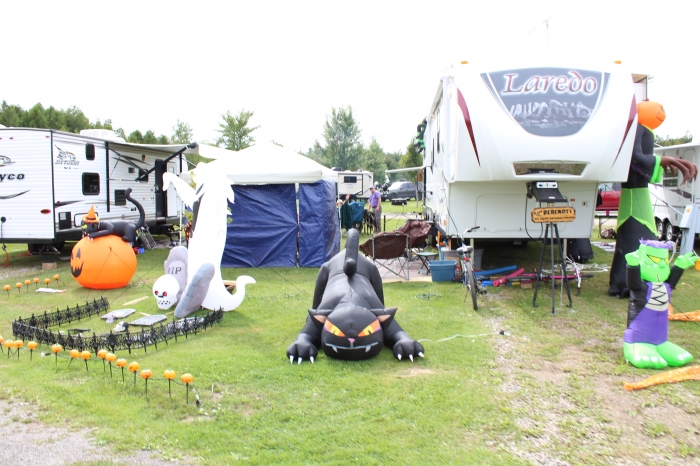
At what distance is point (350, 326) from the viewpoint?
5.18 meters

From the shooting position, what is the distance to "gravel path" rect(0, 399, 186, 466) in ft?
11.6

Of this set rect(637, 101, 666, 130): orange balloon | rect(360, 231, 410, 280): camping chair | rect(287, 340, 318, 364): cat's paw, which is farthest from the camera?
rect(360, 231, 410, 280): camping chair

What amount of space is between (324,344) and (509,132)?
14.8 ft

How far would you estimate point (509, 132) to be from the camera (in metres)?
7.77

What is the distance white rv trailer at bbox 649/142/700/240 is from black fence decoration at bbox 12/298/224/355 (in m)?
11.2

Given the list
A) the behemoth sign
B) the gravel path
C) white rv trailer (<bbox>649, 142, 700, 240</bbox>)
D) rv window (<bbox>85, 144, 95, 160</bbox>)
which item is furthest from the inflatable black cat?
white rv trailer (<bbox>649, 142, 700, 240</bbox>)

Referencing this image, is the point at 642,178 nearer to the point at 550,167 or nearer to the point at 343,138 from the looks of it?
the point at 550,167

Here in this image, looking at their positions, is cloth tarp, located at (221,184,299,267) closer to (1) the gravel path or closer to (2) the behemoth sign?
(2) the behemoth sign

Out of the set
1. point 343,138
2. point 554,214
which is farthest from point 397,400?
point 343,138

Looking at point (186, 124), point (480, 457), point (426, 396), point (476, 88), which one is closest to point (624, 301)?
point (476, 88)

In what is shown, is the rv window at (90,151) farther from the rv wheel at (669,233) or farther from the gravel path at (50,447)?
the rv wheel at (669,233)

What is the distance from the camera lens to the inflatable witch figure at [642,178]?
805 cm

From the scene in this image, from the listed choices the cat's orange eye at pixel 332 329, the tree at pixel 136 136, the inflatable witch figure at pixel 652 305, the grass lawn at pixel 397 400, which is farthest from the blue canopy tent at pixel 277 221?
the tree at pixel 136 136

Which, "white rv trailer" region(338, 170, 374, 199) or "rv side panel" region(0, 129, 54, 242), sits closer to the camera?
"rv side panel" region(0, 129, 54, 242)
